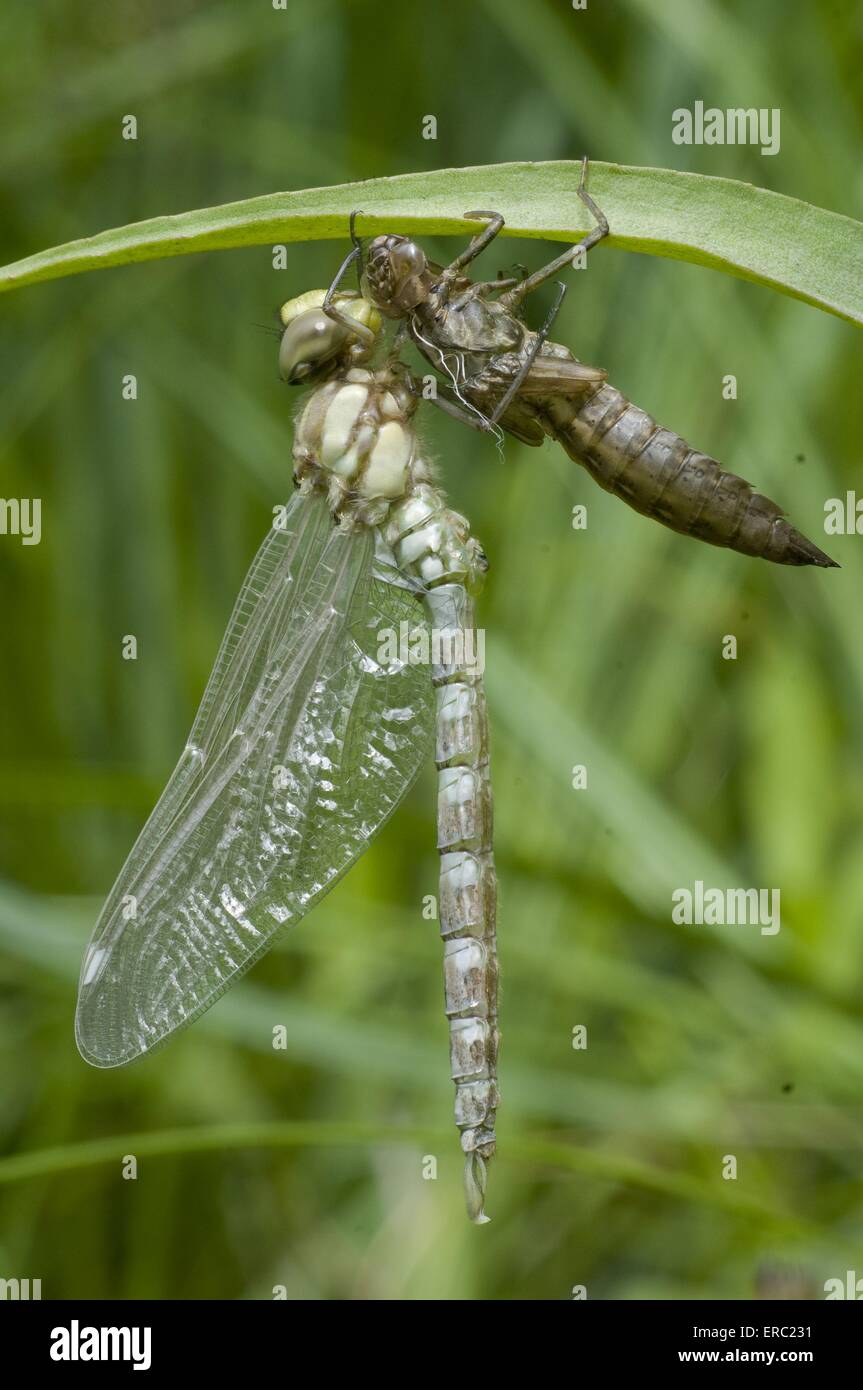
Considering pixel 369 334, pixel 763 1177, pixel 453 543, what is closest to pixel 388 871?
pixel 763 1177

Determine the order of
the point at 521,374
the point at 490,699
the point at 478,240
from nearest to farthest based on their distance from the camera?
1. the point at 478,240
2. the point at 521,374
3. the point at 490,699

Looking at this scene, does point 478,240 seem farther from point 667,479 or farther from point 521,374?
point 667,479

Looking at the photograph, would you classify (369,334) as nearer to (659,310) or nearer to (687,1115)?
(659,310)

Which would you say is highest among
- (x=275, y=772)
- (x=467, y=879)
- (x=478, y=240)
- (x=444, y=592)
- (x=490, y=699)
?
(x=478, y=240)

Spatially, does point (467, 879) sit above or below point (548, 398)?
below

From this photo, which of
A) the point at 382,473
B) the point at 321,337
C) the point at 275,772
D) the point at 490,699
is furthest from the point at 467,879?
the point at 490,699

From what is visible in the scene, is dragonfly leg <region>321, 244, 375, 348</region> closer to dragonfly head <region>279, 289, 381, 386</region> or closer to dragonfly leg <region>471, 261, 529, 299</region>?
dragonfly head <region>279, 289, 381, 386</region>

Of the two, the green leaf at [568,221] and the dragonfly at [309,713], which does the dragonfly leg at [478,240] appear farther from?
the dragonfly at [309,713]

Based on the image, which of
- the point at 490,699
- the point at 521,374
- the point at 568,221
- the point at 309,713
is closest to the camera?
the point at 568,221
